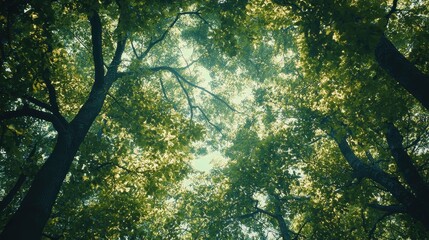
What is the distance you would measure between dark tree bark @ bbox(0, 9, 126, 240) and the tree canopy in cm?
3

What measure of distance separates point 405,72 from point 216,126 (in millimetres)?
6634

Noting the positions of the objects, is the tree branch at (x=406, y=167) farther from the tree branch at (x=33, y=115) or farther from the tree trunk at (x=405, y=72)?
the tree branch at (x=33, y=115)

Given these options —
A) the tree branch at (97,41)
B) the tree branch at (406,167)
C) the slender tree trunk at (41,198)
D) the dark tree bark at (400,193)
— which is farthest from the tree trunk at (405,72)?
the slender tree trunk at (41,198)

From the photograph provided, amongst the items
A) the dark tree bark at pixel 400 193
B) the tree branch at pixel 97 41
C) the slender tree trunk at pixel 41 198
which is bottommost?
the slender tree trunk at pixel 41 198

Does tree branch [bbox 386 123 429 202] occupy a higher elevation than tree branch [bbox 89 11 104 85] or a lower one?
lower

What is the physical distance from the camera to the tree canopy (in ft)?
19.0

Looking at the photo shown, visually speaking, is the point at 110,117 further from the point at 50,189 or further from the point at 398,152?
the point at 398,152

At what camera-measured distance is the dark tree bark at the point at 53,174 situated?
5133mm

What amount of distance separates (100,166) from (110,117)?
3038 mm

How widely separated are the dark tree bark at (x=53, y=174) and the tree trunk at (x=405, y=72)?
6165 millimetres

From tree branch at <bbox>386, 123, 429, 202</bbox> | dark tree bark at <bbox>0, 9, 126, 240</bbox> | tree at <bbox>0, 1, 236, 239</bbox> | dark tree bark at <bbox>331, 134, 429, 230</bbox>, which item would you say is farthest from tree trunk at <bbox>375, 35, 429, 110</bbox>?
dark tree bark at <bbox>0, 9, 126, 240</bbox>

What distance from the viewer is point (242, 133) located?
15219 millimetres

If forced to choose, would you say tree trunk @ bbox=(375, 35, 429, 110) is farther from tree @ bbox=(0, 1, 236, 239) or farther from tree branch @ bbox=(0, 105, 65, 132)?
tree branch @ bbox=(0, 105, 65, 132)

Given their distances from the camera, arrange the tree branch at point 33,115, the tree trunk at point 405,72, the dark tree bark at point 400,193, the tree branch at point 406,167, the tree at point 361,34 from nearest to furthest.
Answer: the tree at point 361,34
the tree trunk at point 405,72
the tree branch at point 33,115
the dark tree bark at point 400,193
the tree branch at point 406,167
